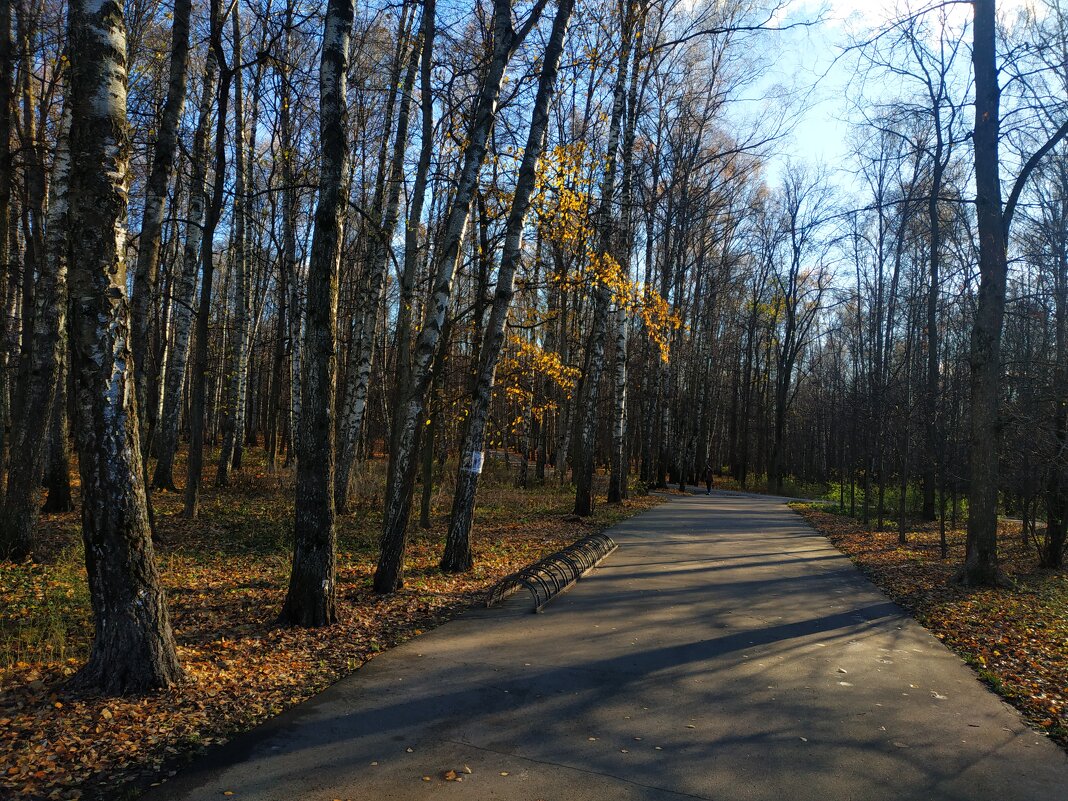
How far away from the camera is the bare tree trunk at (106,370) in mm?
4051

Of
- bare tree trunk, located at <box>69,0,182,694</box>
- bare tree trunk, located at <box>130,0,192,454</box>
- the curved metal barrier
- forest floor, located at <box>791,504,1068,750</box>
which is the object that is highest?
bare tree trunk, located at <box>130,0,192,454</box>

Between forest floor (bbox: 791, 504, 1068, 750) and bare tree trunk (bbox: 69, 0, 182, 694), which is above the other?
bare tree trunk (bbox: 69, 0, 182, 694)

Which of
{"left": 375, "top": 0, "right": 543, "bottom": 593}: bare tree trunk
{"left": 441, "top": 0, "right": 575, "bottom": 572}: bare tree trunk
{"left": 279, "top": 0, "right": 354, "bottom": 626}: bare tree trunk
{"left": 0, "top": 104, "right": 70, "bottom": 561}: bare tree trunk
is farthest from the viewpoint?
{"left": 441, "top": 0, "right": 575, "bottom": 572}: bare tree trunk

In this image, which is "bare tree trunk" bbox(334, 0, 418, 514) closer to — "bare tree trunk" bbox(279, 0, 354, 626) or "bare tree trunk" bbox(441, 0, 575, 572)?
"bare tree trunk" bbox(441, 0, 575, 572)

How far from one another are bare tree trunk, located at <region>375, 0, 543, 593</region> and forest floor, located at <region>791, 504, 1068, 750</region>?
5983 mm

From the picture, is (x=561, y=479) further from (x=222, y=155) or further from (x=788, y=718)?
(x=788, y=718)

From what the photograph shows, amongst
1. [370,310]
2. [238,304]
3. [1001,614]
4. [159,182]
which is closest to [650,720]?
[1001,614]

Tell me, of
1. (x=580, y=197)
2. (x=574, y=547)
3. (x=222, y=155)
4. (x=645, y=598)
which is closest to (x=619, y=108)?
(x=580, y=197)

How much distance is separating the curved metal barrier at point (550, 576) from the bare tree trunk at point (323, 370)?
2.20m

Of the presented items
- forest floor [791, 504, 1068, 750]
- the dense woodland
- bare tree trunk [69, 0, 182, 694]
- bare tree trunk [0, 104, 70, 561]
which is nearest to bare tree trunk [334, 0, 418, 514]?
the dense woodland

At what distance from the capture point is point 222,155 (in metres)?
9.78

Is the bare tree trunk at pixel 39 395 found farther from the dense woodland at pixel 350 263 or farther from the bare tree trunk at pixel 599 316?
the bare tree trunk at pixel 599 316

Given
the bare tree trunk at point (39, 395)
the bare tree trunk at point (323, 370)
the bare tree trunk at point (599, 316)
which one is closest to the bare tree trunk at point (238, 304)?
the bare tree trunk at point (39, 395)

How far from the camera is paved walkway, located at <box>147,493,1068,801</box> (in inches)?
141
